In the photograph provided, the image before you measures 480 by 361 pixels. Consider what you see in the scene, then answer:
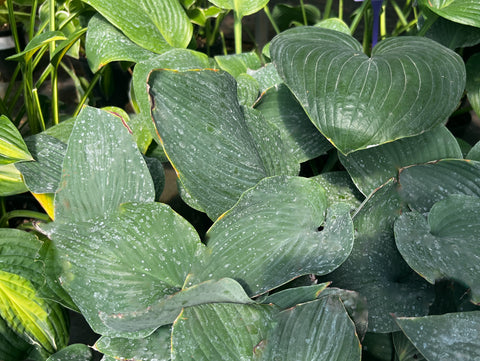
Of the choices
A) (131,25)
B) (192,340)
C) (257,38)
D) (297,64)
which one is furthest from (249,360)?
(257,38)

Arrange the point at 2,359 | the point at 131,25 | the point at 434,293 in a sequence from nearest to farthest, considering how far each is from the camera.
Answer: the point at 434,293 < the point at 2,359 < the point at 131,25

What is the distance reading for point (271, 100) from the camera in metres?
0.78

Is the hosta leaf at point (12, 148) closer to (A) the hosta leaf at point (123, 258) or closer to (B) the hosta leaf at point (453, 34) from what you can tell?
(A) the hosta leaf at point (123, 258)

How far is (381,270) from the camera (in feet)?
1.98

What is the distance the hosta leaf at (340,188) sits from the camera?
734 mm

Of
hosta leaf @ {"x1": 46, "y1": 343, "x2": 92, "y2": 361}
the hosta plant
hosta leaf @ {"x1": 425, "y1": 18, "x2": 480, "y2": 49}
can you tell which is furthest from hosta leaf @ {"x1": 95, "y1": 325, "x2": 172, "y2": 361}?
hosta leaf @ {"x1": 425, "y1": 18, "x2": 480, "y2": 49}

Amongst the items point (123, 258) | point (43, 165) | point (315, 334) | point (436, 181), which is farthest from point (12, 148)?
point (436, 181)

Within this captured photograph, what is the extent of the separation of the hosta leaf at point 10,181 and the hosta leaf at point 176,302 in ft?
1.25

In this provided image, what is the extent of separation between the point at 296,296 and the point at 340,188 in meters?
0.27

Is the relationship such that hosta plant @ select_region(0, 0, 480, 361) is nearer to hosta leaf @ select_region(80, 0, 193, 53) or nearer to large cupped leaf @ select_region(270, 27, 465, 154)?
large cupped leaf @ select_region(270, 27, 465, 154)

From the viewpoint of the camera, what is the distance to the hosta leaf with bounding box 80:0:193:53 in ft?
2.77

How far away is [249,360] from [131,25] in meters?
0.64

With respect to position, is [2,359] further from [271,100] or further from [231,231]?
[271,100]

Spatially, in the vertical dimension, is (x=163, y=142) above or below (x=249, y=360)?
above
